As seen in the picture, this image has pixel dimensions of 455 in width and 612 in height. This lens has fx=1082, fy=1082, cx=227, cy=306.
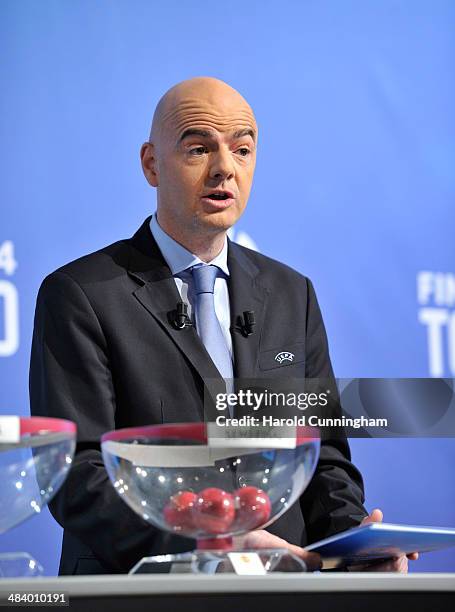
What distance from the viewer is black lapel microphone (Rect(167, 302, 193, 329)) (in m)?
2.18

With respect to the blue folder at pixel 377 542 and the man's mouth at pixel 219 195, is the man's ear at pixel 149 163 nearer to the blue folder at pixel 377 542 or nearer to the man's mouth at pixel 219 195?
the man's mouth at pixel 219 195

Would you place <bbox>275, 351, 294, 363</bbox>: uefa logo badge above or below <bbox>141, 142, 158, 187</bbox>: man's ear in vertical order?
A: below

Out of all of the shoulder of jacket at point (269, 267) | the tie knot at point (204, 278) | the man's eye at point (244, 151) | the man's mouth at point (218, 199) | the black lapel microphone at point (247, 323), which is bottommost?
the black lapel microphone at point (247, 323)

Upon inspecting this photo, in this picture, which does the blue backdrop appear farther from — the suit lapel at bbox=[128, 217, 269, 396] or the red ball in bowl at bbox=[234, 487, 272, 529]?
the red ball in bowl at bbox=[234, 487, 272, 529]

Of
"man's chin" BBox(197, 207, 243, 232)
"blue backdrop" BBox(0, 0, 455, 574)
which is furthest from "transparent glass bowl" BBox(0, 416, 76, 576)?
"blue backdrop" BBox(0, 0, 455, 574)

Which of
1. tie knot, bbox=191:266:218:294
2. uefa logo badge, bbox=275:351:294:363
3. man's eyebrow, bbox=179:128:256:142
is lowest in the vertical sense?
uefa logo badge, bbox=275:351:294:363

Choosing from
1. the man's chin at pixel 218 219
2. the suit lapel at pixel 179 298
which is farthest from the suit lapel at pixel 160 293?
the man's chin at pixel 218 219

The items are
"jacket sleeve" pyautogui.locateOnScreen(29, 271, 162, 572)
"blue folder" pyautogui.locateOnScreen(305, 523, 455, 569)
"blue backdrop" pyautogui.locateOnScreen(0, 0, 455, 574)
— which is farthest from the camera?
"blue backdrop" pyautogui.locateOnScreen(0, 0, 455, 574)

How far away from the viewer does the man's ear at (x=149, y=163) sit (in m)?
2.53

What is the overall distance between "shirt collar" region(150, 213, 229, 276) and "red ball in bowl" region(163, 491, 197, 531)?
1.09m

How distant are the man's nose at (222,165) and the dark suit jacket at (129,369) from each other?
0.63 feet

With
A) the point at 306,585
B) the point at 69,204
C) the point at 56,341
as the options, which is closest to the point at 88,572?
the point at 56,341

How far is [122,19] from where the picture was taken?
2.99 metres

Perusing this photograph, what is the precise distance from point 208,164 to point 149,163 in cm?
23
